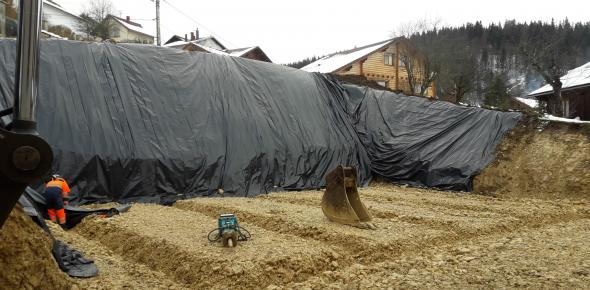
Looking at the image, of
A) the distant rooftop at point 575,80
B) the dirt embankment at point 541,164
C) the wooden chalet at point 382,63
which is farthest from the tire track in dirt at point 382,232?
the wooden chalet at point 382,63

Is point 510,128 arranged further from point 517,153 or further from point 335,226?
point 335,226

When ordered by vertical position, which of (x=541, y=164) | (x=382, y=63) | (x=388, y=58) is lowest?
(x=541, y=164)

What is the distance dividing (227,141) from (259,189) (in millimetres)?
1250

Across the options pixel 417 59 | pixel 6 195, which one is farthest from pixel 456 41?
pixel 6 195

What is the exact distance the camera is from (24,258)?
7.94ft

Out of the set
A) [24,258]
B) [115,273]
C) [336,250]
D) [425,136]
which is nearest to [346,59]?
[425,136]

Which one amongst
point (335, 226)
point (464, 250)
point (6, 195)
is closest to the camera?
point (6, 195)

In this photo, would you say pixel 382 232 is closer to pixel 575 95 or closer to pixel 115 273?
pixel 115 273

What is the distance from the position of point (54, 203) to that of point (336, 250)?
3.72m

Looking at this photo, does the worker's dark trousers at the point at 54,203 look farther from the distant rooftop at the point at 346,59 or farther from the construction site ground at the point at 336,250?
the distant rooftop at the point at 346,59

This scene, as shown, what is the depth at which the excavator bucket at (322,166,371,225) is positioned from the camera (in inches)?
235

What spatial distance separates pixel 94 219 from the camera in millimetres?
6148

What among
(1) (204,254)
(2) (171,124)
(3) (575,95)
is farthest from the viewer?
(3) (575,95)

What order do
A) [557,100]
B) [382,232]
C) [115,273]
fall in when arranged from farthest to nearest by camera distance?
[557,100] → [382,232] → [115,273]
